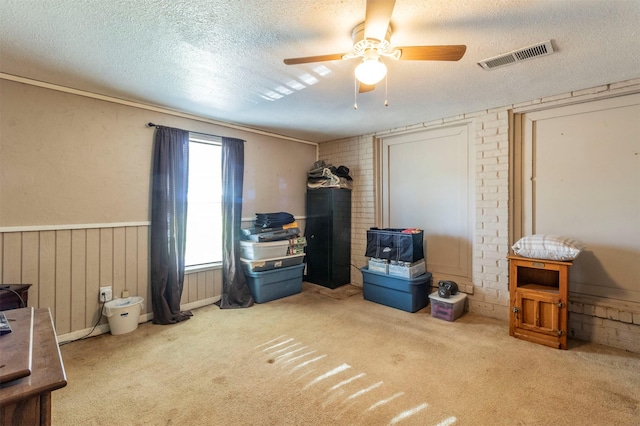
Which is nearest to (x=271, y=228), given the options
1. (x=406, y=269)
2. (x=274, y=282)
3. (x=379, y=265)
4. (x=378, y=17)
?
(x=274, y=282)

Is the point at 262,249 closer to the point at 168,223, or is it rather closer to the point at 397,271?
the point at 168,223

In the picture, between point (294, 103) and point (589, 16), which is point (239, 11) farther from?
point (589, 16)

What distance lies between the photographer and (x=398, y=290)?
368cm

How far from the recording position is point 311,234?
4805 millimetres

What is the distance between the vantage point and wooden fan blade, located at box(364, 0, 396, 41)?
4.47 feet

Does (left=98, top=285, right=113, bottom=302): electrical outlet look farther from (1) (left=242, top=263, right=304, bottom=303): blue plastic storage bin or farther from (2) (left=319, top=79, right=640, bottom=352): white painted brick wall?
(2) (left=319, top=79, right=640, bottom=352): white painted brick wall

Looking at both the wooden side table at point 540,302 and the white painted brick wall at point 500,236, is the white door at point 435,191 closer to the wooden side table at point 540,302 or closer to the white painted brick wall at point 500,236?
the white painted brick wall at point 500,236

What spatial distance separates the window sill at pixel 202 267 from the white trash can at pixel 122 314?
63 centimetres

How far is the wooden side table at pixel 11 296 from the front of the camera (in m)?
2.19

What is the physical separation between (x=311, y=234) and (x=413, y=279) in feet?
5.89

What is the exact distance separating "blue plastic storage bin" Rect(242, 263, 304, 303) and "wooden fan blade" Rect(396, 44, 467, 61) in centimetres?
297

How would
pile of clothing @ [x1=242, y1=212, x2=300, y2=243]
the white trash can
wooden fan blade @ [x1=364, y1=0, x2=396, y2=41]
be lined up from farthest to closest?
pile of clothing @ [x1=242, y1=212, x2=300, y2=243] → the white trash can → wooden fan blade @ [x1=364, y1=0, x2=396, y2=41]

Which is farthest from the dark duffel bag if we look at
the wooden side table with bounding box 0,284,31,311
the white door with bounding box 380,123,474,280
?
the wooden side table with bounding box 0,284,31,311

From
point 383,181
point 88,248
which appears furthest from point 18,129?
point 383,181
